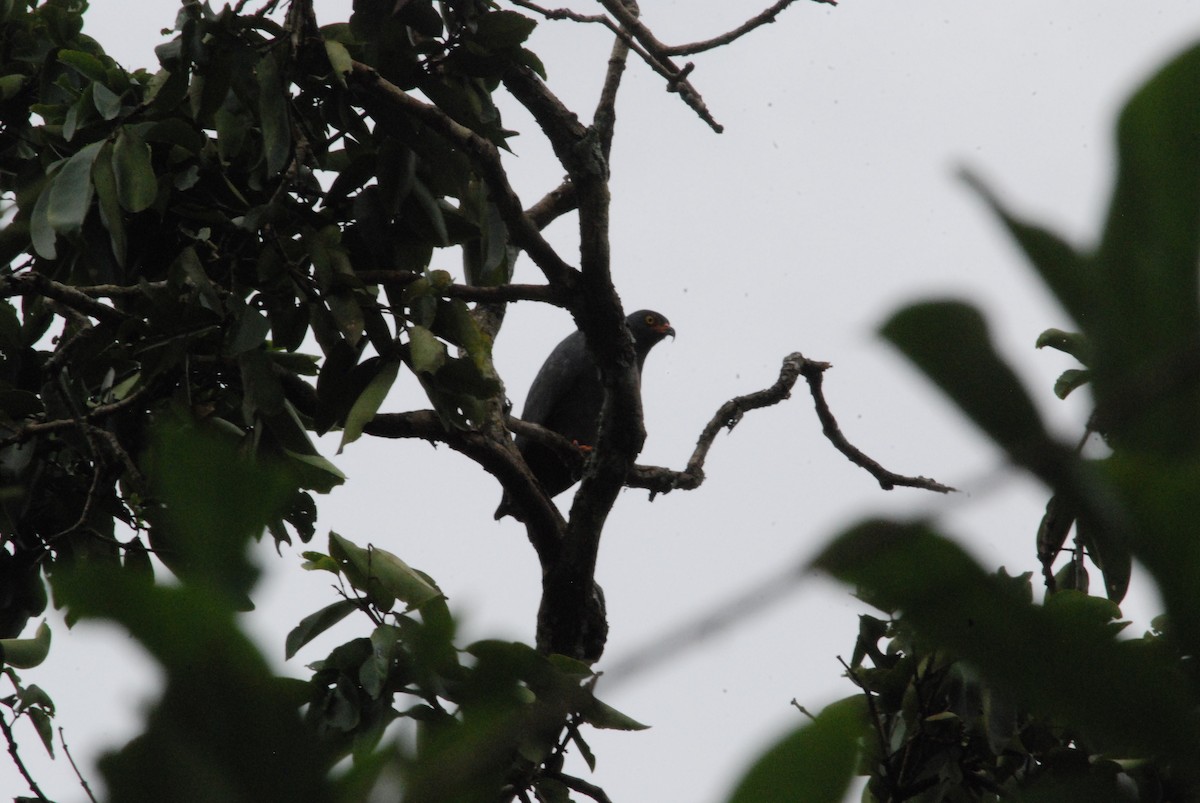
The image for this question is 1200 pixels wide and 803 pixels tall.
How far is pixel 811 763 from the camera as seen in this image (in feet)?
1.24

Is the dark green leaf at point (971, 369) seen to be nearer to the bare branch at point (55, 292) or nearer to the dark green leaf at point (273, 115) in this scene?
the dark green leaf at point (273, 115)

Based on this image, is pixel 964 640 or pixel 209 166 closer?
pixel 964 640

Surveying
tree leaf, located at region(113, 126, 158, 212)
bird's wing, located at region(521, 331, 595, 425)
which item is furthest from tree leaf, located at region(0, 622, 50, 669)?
bird's wing, located at region(521, 331, 595, 425)

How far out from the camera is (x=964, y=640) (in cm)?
36

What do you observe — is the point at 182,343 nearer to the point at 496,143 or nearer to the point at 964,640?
the point at 496,143

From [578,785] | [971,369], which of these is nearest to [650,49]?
[578,785]

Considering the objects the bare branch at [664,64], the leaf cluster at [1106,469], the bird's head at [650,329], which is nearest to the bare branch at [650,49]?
the bare branch at [664,64]

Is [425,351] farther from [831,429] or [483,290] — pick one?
[831,429]

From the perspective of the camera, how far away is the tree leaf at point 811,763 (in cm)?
38

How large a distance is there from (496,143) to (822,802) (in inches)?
114

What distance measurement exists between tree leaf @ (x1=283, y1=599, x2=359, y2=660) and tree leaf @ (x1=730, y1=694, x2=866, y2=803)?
269 centimetres

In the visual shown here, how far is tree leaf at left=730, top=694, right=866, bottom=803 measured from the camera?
1.24ft

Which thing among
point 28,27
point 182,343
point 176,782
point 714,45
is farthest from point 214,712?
point 28,27

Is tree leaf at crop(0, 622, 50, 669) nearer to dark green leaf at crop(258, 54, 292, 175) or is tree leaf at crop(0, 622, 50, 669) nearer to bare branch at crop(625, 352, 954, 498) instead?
dark green leaf at crop(258, 54, 292, 175)
